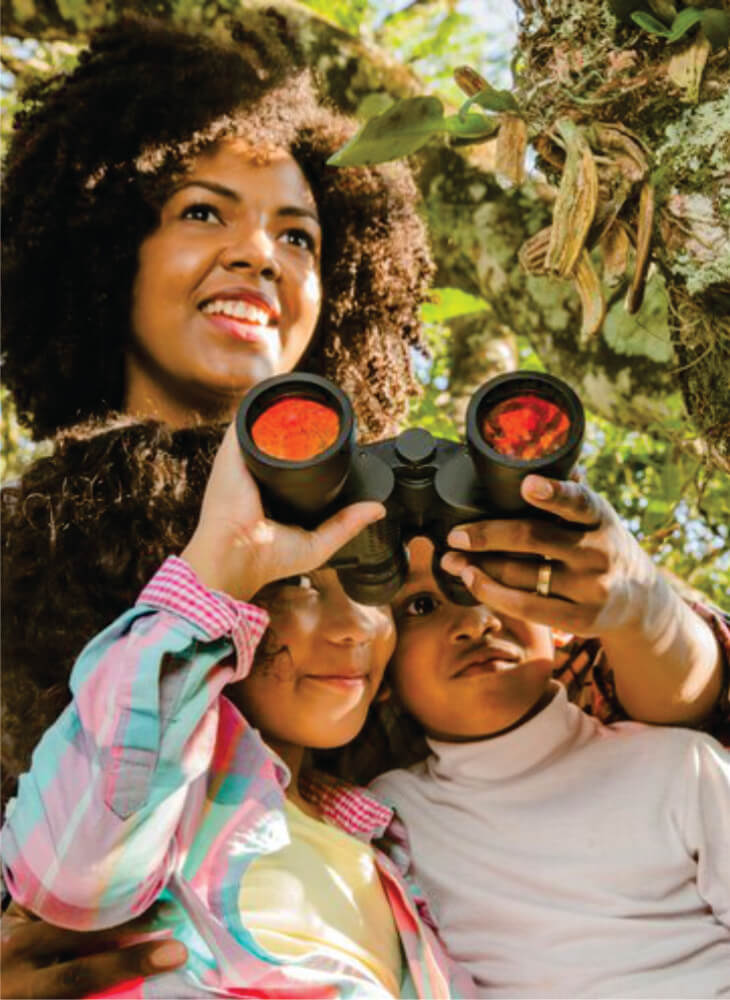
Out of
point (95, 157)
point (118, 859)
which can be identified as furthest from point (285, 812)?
point (95, 157)

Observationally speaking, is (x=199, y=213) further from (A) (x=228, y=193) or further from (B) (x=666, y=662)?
(B) (x=666, y=662)

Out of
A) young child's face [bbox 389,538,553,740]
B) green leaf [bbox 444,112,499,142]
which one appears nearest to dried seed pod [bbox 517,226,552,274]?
green leaf [bbox 444,112,499,142]

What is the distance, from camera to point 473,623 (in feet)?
7.21

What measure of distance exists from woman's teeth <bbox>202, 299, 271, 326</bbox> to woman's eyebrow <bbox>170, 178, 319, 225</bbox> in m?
0.27

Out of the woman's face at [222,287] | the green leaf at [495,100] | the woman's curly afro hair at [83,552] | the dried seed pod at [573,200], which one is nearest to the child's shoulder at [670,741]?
the woman's curly afro hair at [83,552]

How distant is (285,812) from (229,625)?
549mm

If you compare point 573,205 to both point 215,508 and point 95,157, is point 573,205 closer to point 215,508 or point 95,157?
point 215,508

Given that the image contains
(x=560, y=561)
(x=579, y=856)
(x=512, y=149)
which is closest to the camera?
(x=560, y=561)

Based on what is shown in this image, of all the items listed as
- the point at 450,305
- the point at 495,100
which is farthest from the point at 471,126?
the point at 450,305

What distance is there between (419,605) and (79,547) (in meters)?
0.65

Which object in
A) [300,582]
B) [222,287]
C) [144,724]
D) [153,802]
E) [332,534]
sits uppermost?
[222,287]

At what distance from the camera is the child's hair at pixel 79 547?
2303 mm

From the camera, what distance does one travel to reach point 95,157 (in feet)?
10.6

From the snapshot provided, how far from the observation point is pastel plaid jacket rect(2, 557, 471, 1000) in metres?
1.59
